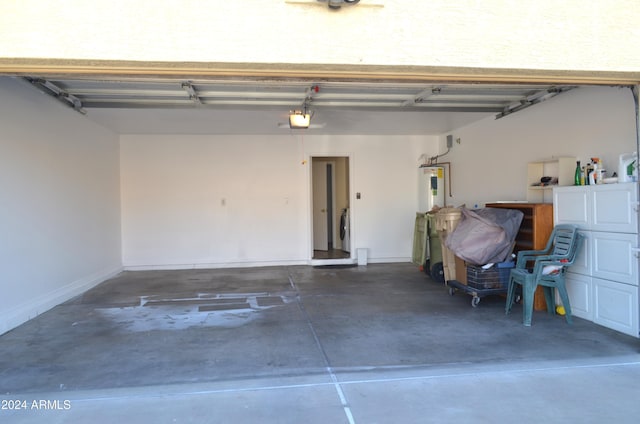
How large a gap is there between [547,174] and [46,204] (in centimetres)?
630

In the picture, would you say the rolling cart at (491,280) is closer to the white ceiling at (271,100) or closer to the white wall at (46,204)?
the white ceiling at (271,100)

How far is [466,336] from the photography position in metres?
3.93

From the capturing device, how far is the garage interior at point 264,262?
111 inches

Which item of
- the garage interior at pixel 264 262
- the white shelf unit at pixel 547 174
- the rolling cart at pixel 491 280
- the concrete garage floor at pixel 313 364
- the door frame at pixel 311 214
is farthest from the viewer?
the door frame at pixel 311 214

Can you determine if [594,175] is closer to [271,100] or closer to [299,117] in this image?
[299,117]

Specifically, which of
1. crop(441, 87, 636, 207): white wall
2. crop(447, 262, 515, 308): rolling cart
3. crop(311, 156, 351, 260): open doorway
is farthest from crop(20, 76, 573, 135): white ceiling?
crop(311, 156, 351, 260): open doorway

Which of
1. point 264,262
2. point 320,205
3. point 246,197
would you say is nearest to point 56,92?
point 246,197

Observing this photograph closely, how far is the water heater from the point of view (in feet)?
26.7

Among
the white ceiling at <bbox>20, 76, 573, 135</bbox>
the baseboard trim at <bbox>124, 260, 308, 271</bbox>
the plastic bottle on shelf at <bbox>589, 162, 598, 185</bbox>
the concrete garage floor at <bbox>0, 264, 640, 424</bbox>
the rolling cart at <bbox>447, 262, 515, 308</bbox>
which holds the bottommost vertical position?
the concrete garage floor at <bbox>0, 264, 640, 424</bbox>

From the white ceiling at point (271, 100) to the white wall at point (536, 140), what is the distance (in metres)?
0.22

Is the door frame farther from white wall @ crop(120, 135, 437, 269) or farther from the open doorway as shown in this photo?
the open doorway

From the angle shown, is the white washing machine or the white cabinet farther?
the white washing machine

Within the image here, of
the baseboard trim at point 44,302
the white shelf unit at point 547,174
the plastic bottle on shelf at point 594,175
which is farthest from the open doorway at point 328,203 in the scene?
the plastic bottle on shelf at point 594,175

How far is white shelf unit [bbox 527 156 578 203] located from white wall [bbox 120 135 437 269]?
342 cm
